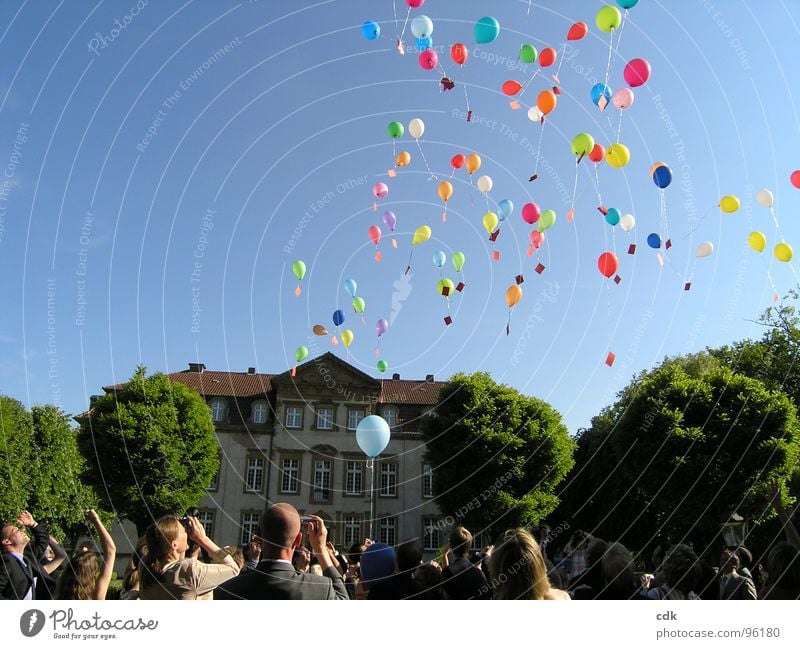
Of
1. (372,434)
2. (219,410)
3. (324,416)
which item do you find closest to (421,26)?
(372,434)

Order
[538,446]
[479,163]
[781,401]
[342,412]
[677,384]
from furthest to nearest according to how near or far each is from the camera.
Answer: [342,412]
[538,446]
[677,384]
[781,401]
[479,163]

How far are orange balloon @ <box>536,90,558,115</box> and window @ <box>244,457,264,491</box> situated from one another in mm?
36250

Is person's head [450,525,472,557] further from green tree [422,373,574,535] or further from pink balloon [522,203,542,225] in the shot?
green tree [422,373,574,535]

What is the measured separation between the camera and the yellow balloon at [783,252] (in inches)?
451

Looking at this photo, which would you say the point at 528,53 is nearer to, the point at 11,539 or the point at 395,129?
the point at 395,129

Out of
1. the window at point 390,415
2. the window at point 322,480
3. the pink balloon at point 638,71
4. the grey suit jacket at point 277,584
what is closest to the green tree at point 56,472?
the window at point 322,480

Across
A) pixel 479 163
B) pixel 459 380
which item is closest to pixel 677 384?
pixel 459 380

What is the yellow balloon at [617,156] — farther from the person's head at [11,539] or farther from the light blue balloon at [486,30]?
the person's head at [11,539]

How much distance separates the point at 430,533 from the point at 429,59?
122 feet

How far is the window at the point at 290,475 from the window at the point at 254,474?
1.56 m

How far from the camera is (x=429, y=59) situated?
11188 mm

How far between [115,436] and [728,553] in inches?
1254

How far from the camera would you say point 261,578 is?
4.71 meters
